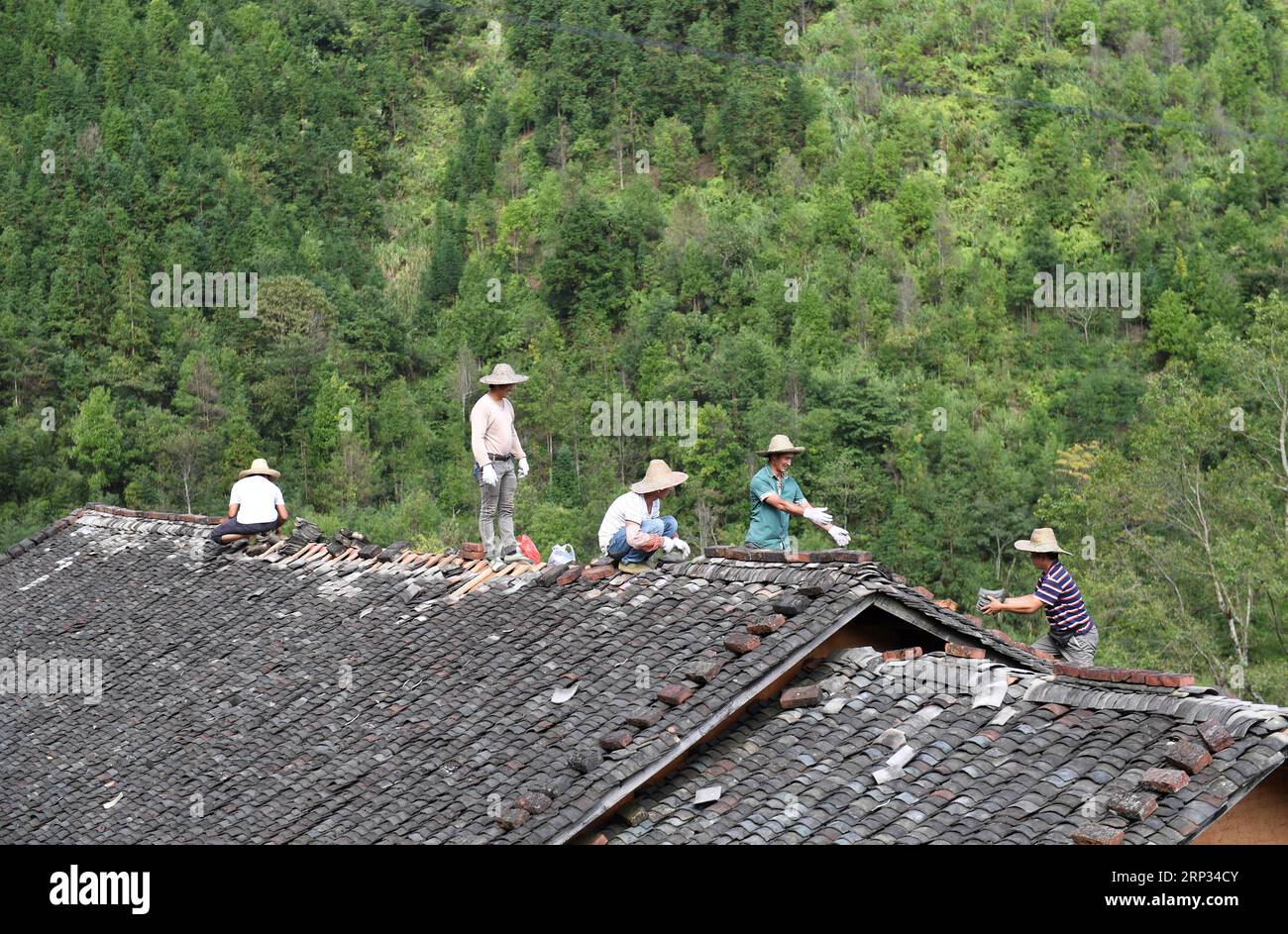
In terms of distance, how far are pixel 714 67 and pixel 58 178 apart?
3459 centimetres

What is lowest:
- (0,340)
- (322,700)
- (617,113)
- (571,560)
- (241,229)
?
(322,700)

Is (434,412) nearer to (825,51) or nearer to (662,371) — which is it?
(662,371)

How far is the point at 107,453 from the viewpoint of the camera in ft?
216

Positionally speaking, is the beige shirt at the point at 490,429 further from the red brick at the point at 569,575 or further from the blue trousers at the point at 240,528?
the blue trousers at the point at 240,528

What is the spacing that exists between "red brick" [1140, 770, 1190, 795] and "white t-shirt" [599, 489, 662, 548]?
214 inches

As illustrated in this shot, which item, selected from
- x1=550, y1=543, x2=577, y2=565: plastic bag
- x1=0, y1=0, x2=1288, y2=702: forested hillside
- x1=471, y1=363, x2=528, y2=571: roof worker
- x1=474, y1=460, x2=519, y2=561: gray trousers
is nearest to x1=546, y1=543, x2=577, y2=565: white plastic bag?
x1=550, y1=543, x2=577, y2=565: plastic bag

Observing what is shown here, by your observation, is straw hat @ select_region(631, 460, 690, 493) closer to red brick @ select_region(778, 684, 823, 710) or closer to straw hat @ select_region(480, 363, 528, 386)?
straw hat @ select_region(480, 363, 528, 386)

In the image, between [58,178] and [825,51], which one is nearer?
[58,178]

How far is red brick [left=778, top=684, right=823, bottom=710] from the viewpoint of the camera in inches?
448

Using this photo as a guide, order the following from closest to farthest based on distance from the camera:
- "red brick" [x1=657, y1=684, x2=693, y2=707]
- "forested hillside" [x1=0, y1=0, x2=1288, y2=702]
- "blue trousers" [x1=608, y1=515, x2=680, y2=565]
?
"red brick" [x1=657, y1=684, x2=693, y2=707], "blue trousers" [x1=608, y1=515, x2=680, y2=565], "forested hillside" [x1=0, y1=0, x2=1288, y2=702]

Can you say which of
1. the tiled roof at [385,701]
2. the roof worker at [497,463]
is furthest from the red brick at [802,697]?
the roof worker at [497,463]

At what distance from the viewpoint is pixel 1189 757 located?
30.2 feet

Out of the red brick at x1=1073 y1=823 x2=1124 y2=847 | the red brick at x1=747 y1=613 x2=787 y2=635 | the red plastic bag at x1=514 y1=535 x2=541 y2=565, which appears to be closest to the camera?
the red brick at x1=1073 y1=823 x2=1124 y2=847

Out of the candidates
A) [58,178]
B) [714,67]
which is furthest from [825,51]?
[58,178]
